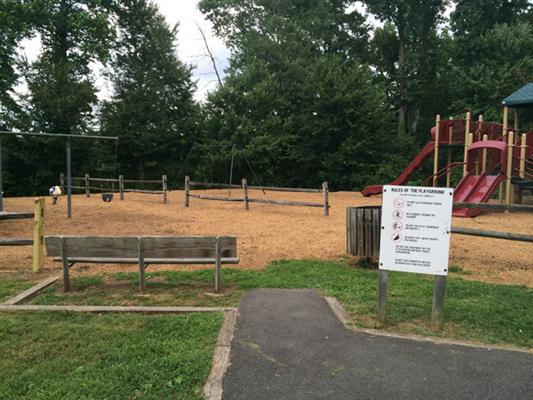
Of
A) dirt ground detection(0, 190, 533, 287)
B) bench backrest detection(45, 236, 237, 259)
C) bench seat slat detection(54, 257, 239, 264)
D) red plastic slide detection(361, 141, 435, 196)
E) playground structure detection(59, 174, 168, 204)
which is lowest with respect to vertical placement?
dirt ground detection(0, 190, 533, 287)

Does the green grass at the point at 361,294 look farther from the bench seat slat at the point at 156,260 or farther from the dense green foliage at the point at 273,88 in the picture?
the dense green foliage at the point at 273,88

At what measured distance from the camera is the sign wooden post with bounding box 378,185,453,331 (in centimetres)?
388

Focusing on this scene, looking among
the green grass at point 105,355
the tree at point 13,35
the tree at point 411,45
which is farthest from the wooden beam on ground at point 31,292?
the tree at point 411,45

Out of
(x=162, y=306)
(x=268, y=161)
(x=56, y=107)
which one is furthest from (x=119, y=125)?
(x=162, y=306)

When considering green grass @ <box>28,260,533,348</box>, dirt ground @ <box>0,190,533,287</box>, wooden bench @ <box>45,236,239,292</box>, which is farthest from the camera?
dirt ground @ <box>0,190,533,287</box>

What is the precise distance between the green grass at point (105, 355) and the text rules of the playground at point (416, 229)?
174 centimetres

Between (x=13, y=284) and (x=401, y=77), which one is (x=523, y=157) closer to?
(x=13, y=284)

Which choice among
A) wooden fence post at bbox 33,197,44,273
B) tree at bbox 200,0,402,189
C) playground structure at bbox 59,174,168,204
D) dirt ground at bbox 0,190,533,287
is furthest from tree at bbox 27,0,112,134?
wooden fence post at bbox 33,197,44,273

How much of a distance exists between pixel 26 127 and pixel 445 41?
27.3m

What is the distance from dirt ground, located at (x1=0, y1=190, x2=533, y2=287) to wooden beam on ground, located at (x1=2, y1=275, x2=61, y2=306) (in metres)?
0.81

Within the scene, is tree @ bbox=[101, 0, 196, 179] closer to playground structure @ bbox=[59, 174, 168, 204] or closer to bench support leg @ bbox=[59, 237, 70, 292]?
playground structure @ bbox=[59, 174, 168, 204]

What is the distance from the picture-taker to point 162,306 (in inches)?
182

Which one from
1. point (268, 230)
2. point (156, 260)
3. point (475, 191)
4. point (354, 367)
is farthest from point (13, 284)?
point (475, 191)

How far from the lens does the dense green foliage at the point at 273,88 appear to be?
25172 millimetres
